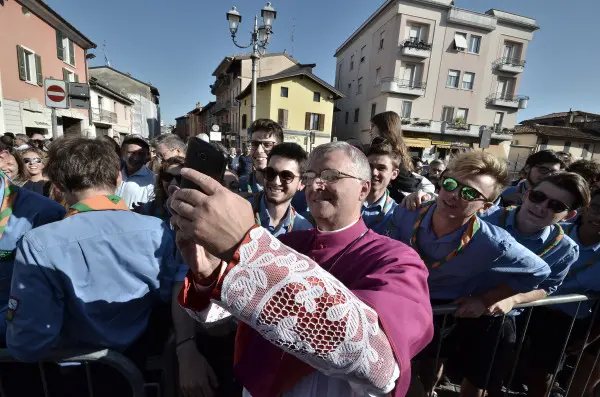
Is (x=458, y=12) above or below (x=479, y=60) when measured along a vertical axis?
above

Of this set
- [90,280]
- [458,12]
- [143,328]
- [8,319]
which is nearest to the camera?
[8,319]

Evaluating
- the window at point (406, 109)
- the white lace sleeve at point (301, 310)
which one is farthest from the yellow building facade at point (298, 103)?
the white lace sleeve at point (301, 310)

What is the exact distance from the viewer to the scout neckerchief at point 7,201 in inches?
72.5

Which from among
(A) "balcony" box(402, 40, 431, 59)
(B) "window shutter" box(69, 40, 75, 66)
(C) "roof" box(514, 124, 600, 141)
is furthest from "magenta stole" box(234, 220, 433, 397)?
(C) "roof" box(514, 124, 600, 141)

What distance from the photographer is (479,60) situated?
27797 millimetres

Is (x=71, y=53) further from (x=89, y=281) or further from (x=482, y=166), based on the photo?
(x=482, y=166)

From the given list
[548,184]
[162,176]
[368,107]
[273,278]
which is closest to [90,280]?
[273,278]

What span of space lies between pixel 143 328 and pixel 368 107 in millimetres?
30709

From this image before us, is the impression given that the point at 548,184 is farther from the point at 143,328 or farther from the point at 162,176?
the point at 162,176

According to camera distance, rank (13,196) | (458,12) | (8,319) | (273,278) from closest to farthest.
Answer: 1. (273,278)
2. (8,319)
3. (13,196)
4. (458,12)

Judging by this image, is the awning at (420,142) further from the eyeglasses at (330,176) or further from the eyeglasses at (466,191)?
the eyeglasses at (330,176)

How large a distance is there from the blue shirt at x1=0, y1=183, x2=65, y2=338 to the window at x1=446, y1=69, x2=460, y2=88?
105ft

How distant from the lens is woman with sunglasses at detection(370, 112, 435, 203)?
3.21m

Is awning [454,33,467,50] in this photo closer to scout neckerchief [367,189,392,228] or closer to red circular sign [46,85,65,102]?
scout neckerchief [367,189,392,228]
